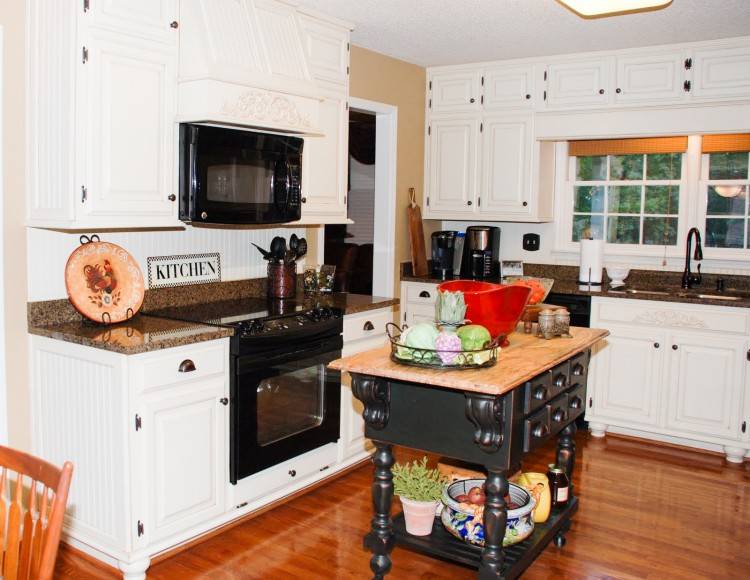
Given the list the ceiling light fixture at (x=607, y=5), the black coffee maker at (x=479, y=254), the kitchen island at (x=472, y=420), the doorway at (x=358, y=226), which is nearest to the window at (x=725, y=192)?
the black coffee maker at (x=479, y=254)

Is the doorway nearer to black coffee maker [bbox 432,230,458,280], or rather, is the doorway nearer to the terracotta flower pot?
black coffee maker [bbox 432,230,458,280]

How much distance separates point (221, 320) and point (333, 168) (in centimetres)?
127

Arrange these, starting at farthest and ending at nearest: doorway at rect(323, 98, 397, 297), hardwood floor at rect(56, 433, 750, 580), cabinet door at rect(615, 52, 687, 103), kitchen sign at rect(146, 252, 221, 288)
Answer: doorway at rect(323, 98, 397, 297)
cabinet door at rect(615, 52, 687, 103)
kitchen sign at rect(146, 252, 221, 288)
hardwood floor at rect(56, 433, 750, 580)

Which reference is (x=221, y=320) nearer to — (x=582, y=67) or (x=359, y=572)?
(x=359, y=572)

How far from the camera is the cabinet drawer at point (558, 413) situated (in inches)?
107

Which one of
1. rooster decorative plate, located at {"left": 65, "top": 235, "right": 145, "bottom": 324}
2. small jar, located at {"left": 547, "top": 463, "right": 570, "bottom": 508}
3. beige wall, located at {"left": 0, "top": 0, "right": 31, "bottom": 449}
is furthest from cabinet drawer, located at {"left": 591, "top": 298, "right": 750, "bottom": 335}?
beige wall, located at {"left": 0, "top": 0, "right": 31, "bottom": 449}

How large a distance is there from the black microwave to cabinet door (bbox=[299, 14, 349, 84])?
52 centimetres

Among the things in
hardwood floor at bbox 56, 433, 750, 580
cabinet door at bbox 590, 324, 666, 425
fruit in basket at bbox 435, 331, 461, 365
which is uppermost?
fruit in basket at bbox 435, 331, 461, 365

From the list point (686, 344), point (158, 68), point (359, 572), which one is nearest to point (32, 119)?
point (158, 68)

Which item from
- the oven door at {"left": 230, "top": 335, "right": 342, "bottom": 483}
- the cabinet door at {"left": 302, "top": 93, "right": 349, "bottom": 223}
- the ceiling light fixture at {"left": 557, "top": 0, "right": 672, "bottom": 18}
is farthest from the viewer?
the cabinet door at {"left": 302, "top": 93, "right": 349, "bottom": 223}

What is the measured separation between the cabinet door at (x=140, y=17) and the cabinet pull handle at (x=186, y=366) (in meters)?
1.31

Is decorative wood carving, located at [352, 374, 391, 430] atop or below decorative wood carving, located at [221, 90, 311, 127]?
below

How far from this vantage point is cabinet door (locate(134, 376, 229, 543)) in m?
2.82

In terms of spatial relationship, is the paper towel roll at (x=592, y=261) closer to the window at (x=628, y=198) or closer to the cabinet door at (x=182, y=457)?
the window at (x=628, y=198)
